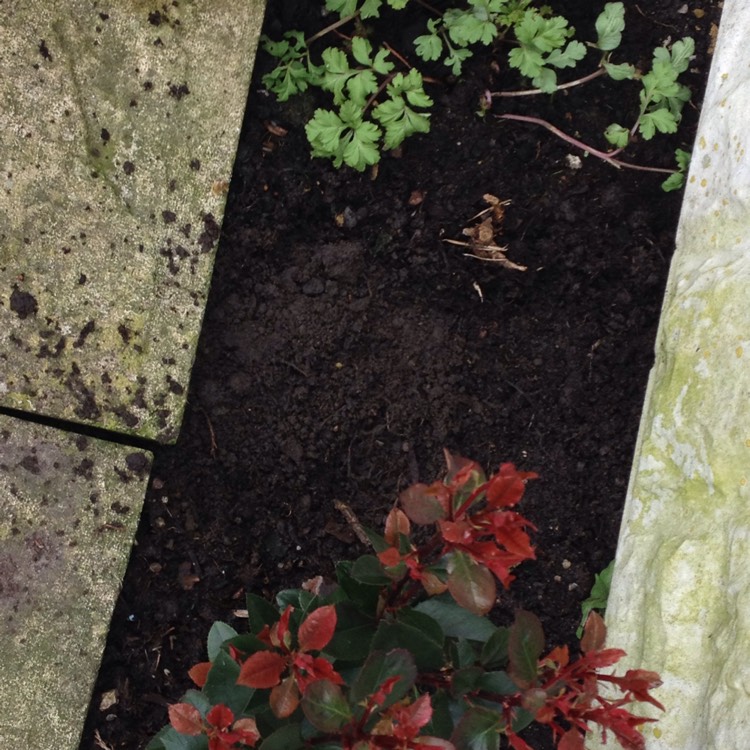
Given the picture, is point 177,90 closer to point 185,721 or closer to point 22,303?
point 22,303

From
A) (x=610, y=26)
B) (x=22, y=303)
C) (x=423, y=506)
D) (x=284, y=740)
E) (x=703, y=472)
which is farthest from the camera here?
(x=610, y=26)

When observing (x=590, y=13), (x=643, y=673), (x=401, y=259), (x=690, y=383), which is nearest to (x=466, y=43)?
(x=590, y=13)

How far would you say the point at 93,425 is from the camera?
7.07 ft

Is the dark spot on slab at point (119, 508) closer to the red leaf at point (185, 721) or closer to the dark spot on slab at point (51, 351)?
the dark spot on slab at point (51, 351)

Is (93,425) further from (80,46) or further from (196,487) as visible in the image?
(80,46)

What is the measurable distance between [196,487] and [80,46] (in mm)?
1279

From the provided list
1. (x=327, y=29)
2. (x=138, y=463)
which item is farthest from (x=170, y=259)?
(x=327, y=29)

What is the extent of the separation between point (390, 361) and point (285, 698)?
122cm

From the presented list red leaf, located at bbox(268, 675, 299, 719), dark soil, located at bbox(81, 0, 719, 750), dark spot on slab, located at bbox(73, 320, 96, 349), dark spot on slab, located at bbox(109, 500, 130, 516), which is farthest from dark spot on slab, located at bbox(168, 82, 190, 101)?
red leaf, located at bbox(268, 675, 299, 719)

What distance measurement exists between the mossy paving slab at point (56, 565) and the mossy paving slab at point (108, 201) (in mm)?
115

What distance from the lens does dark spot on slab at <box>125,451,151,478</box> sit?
219 centimetres

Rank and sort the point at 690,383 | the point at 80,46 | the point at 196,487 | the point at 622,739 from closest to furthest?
the point at 622,739, the point at 690,383, the point at 80,46, the point at 196,487

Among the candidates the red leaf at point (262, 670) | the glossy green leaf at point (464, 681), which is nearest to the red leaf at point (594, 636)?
the glossy green leaf at point (464, 681)

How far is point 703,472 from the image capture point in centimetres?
184
